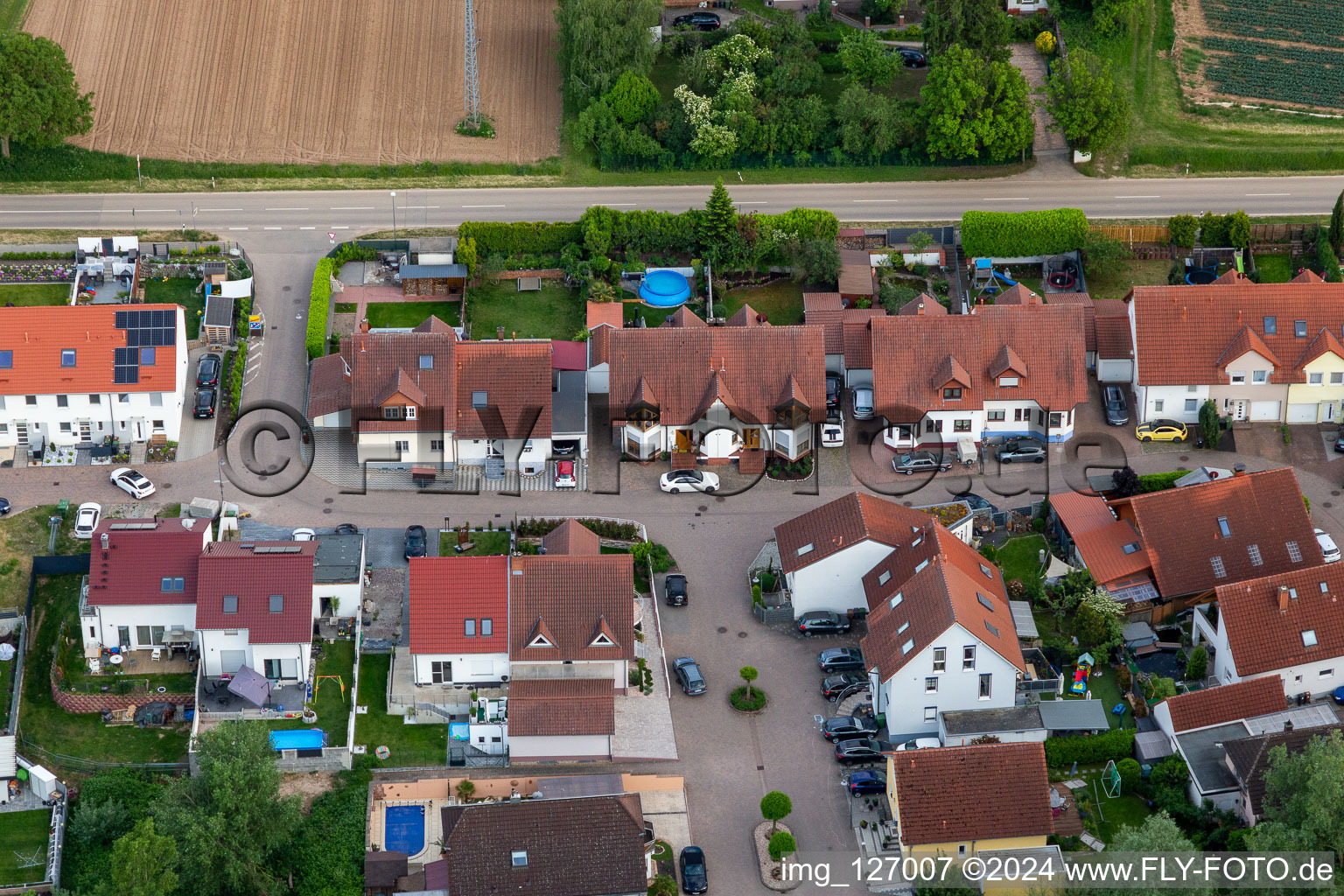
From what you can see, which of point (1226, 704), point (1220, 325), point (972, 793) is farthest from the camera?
point (1220, 325)

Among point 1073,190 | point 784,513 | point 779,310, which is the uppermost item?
point 1073,190

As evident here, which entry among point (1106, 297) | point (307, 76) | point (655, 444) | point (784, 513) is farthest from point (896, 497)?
point (307, 76)

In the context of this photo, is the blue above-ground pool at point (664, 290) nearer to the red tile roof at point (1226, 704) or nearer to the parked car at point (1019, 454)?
the parked car at point (1019, 454)

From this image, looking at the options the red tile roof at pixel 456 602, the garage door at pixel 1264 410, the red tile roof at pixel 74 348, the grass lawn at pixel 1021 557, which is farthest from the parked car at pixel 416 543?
the garage door at pixel 1264 410

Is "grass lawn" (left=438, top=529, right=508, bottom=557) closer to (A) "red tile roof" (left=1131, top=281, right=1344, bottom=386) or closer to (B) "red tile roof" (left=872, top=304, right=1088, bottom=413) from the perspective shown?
(B) "red tile roof" (left=872, top=304, right=1088, bottom=413)

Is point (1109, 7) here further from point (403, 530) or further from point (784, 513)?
point (403, 530)

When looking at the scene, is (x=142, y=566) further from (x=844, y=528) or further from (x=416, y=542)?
(x=844, y=528)

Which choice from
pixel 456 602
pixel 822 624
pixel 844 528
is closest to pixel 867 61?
pixel 844 528
